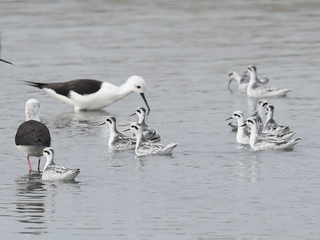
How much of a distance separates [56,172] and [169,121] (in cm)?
571

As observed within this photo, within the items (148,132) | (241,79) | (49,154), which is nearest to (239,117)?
(148,132)

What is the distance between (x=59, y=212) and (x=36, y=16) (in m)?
27.4

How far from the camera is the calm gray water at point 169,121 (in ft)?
45.2

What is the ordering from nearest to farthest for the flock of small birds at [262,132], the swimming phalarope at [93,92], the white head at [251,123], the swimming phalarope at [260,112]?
the flock of small birds at [262,132] < the white head at [251,123] < the swimming phalarope at [260,112] < the swimming phalarope at [93,92]

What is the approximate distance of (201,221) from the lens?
13.6 m

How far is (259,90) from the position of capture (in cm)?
2472

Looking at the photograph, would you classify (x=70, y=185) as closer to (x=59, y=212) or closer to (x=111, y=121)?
(x=59, y=212)

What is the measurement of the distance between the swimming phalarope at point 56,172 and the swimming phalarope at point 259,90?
9028mm

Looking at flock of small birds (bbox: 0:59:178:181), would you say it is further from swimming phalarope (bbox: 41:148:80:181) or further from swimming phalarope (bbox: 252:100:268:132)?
swimming phalarope (bbox: 252:100:268:132)

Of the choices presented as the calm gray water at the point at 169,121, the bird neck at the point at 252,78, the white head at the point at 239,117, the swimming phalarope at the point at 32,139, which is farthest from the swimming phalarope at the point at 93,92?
the swimming phalarope at the point at 32,139

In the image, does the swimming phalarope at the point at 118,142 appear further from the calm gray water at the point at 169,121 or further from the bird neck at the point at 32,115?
the bird neck at the point at 32,115

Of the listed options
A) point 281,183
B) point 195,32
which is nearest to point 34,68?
point 195,32

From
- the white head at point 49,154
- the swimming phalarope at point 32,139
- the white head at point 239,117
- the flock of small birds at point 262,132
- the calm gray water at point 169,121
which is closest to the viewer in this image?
the calm gray water at point 169,121

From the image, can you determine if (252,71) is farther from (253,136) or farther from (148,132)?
(253,136)
